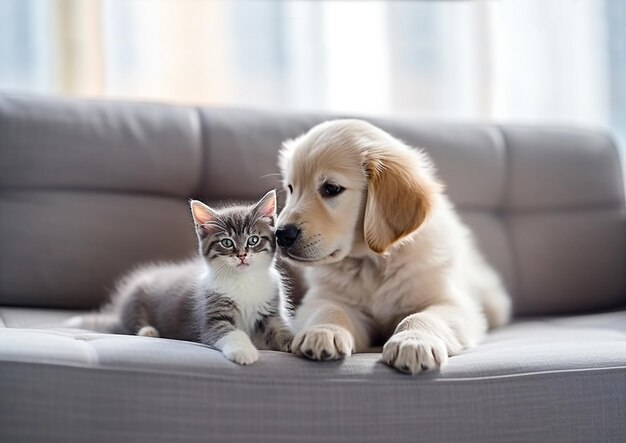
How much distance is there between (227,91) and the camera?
294 cm

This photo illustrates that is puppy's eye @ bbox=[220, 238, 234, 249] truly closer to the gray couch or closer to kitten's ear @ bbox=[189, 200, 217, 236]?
kitten's ear @ bbox=[189, 200, 217, 236]

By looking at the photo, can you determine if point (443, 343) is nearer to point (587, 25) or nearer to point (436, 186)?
point (436, 186)

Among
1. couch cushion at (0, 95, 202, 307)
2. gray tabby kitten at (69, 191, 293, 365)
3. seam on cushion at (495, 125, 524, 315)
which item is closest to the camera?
gray tabby kitten at (69, 191, 293, 365)

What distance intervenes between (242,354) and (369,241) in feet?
1.71

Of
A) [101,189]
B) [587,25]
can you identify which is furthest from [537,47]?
[101,189]

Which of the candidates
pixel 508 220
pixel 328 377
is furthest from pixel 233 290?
pixel 508 220

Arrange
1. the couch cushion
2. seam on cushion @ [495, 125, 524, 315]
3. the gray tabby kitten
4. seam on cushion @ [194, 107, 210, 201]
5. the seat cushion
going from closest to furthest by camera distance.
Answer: the seat cushion
the gray tabby kitten
the couch cushion
seam on cushion @ [194, 107, 210, 201]
seam on cushion @ [495, 125, 524, 315]

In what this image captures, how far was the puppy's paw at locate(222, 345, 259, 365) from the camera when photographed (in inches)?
49.3

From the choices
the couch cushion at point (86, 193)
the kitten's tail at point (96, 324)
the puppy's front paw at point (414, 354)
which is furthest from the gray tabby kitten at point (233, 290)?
the couch cushion at point (86, 193)

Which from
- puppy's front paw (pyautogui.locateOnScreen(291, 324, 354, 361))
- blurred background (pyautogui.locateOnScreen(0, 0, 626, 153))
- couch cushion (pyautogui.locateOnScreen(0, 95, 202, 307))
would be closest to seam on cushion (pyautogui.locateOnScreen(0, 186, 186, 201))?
couch cushion (pyautogui.locateOnScreen(0, 95, 202, 307))

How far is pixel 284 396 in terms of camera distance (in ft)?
3.96

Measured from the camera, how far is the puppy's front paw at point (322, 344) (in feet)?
4.32

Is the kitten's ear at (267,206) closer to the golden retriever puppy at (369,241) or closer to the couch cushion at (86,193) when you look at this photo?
the golden retriever puppy at (369,241)

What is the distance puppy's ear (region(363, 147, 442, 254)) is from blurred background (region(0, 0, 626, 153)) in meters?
1.20
